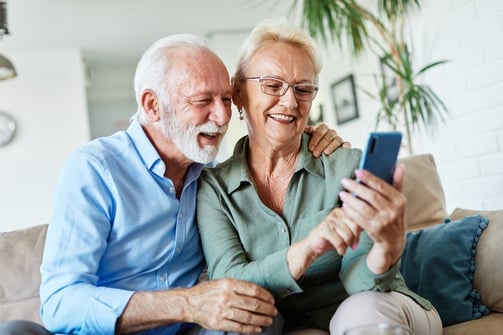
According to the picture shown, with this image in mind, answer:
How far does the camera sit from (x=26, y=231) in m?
1.71

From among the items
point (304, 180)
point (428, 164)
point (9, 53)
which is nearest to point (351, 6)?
point (428, 164)

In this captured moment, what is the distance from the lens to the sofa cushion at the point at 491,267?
161cm

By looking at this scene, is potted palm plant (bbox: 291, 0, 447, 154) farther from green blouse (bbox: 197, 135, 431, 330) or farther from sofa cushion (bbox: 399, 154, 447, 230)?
green blouse (bbox: 197, 135, 431, 330)

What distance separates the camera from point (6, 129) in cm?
546

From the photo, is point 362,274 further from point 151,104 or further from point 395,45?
point 395,45

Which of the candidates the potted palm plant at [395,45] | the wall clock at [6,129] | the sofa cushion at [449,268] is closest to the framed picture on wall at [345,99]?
the potted palm plant at [395,45]

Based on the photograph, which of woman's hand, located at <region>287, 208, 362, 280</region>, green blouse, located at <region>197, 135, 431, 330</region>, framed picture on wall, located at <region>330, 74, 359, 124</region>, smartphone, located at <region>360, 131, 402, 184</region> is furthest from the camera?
framed picture on wall, located at <region>330, 74, 359, 124</region>

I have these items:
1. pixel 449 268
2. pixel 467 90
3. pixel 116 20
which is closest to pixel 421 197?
pixel 449 268

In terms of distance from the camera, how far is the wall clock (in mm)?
5449

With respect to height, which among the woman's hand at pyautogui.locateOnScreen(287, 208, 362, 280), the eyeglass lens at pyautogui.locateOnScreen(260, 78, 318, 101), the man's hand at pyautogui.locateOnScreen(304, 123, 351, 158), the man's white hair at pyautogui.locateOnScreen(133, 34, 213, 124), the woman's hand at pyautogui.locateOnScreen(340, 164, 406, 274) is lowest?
the woman's hand at pyautogui.locateOnScreen(287, 208, 362, 280)

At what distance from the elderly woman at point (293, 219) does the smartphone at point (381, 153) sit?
4cm

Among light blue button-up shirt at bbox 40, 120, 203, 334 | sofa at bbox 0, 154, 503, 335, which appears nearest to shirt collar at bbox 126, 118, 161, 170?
light blue button-up shirt at bbox 40, 120, 203, 334

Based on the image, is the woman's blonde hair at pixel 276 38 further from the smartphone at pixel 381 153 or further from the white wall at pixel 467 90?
the white wall at pixel 467 90

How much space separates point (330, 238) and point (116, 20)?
4.60 m
